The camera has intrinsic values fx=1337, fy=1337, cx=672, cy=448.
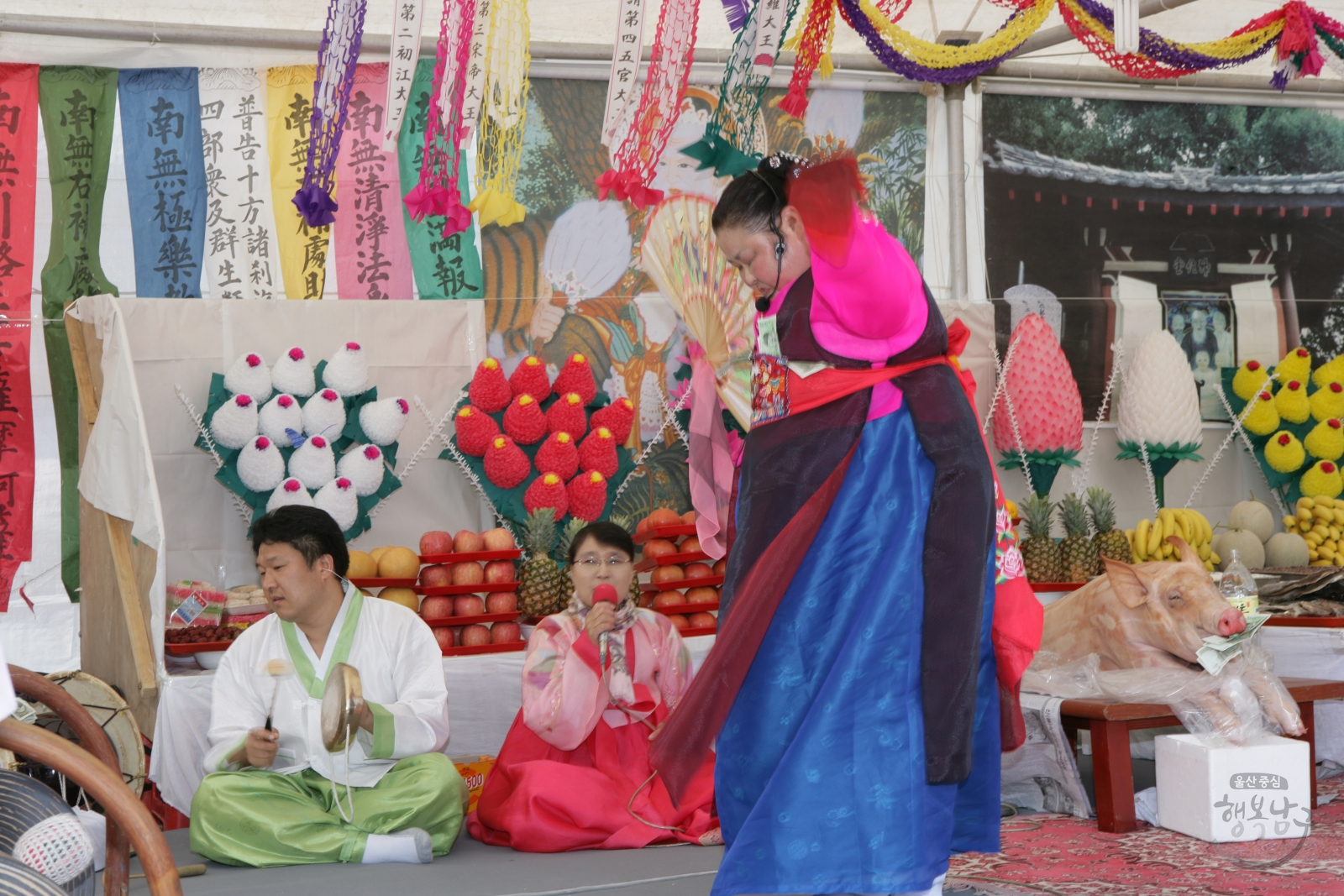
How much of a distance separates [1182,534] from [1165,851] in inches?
80.7

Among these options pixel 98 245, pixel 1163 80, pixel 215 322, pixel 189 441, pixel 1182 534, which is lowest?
pixel 1182 534

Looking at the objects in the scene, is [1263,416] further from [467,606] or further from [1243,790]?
[467,606]

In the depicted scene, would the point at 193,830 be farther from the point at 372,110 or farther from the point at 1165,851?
the point at 372,110

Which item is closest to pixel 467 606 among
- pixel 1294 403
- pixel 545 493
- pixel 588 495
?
pixel 545 493

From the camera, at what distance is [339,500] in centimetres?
420

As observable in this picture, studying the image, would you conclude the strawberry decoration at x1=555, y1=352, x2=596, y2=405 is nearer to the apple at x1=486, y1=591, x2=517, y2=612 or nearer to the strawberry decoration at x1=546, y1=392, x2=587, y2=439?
the strawberry decoration at x1=546, y1=392, x2=587, y2=439

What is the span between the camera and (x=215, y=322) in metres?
4.37

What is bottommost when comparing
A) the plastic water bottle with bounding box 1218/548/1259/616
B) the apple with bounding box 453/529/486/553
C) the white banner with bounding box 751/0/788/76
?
the plastic water bottle with bounding box 1218/548/1259/616

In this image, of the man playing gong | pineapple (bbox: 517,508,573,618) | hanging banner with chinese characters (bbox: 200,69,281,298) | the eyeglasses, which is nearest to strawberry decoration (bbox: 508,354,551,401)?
pineapple (bbox: 517,508,573,618)

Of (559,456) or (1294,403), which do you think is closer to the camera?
(559,456)

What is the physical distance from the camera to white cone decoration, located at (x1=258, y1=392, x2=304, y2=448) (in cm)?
420

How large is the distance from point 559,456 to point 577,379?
1.03 feet

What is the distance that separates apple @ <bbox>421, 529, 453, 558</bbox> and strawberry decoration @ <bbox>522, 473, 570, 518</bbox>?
1.00 feet

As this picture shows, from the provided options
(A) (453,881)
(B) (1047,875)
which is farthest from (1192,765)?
(A) (453,881)
